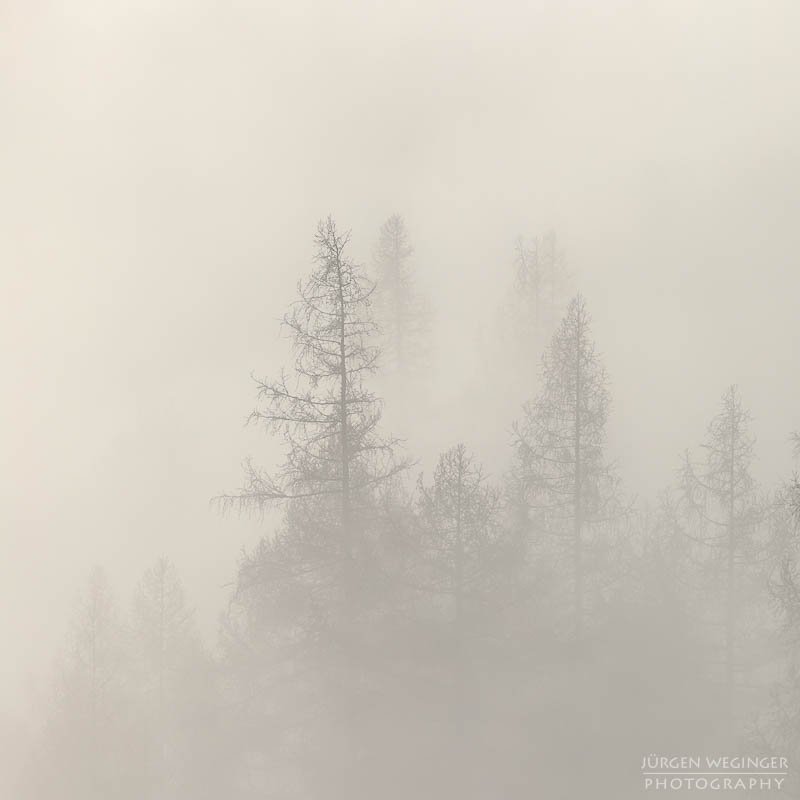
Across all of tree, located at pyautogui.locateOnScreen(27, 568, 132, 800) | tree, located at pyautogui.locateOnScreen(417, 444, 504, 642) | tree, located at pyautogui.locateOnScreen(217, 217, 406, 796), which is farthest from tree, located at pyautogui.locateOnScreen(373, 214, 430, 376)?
tree, located at pyautogui.locateOnScreen(217, 217, 406, 796)

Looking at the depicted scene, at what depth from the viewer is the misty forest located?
15094 mm

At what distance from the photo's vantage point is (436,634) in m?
15.8

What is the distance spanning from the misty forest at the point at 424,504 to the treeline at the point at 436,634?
0.08m

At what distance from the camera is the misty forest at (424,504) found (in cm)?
1509

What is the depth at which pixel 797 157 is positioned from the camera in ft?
354

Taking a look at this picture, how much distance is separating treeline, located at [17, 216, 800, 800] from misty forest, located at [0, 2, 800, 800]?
0.08m

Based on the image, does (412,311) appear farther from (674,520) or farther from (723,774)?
(723,774)

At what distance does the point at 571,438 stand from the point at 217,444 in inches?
1658

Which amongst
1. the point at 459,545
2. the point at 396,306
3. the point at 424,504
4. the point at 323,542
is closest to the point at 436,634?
the point at 459,545

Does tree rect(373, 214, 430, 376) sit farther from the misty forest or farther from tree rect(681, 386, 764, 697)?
tree rect(681, 386, 764, 697)

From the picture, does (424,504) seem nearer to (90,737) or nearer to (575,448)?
(575,448)

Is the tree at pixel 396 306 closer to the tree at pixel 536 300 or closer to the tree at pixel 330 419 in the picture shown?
the tree at pixel 536 300

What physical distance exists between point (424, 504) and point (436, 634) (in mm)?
2569

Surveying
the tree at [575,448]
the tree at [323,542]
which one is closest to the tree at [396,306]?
the tree at [575,448]
